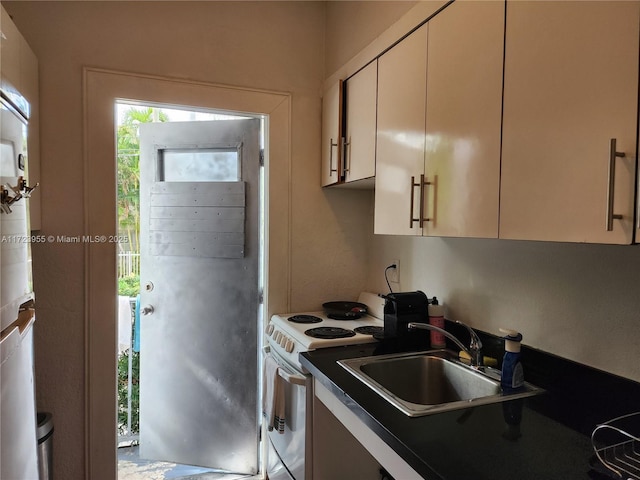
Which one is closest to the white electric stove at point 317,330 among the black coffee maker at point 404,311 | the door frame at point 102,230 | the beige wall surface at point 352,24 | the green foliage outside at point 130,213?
the black coffee maker at point 404,311

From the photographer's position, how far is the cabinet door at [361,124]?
5.66 ft

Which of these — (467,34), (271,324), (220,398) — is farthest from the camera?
(220,398)

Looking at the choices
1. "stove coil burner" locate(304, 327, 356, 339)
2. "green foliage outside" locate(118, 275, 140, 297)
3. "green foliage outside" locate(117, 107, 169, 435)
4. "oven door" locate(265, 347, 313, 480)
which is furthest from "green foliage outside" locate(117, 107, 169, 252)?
"stove coil burner" locate(304, 327, 356, 339)

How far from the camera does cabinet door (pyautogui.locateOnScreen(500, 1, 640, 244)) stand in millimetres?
781

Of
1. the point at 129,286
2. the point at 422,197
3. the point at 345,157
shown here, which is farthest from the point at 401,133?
the point at 129,286

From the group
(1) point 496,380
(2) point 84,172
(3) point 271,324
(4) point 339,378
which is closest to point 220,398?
(3) point 271,324

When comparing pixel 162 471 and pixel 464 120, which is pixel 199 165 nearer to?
pixel 464 120

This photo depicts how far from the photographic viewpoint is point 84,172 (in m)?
1.88

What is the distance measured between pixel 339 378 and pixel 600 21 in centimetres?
119

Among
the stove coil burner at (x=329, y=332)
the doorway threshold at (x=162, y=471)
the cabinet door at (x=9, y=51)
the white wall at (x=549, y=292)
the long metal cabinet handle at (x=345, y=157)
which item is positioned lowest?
the doorway threshold at (x=162, y=471)

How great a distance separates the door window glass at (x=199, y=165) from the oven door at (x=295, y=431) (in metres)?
1.10

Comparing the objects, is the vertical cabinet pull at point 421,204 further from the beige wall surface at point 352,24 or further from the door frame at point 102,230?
the door frame at point 102,230

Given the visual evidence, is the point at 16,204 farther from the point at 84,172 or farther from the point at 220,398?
the point at 220,398

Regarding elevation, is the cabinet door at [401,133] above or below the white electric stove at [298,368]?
above
